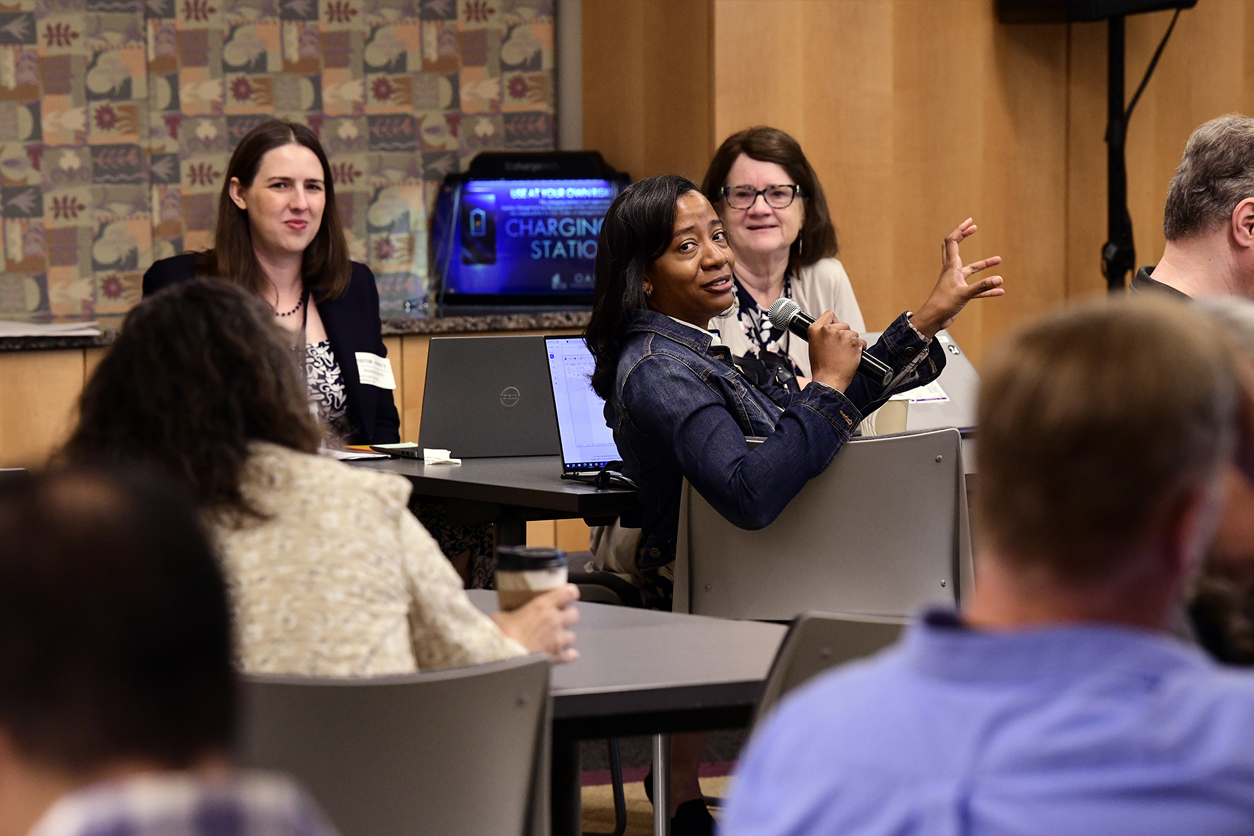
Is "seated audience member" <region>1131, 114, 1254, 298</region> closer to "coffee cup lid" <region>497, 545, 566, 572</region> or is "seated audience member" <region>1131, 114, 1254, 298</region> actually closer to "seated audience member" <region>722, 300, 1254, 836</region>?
"coffee cup lid" <region>497, 545, 566, 572</region>

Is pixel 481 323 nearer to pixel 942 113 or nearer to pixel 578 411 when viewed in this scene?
pixel 942 113

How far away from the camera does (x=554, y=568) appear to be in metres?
1.70

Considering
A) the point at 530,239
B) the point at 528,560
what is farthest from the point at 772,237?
the point at 528,560

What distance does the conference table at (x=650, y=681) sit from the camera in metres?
1.60

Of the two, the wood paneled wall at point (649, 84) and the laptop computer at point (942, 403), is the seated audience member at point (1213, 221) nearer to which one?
the laptop computer at point (942, 403)

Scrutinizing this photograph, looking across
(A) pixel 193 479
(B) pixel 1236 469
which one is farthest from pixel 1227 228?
(A) pixel 193 479

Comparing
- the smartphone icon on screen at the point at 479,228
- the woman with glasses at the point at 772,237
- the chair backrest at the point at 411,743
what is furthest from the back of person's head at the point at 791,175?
the chair backrest at the point at 411,743

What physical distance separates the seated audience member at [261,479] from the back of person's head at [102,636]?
72cm

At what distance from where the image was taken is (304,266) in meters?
3.85

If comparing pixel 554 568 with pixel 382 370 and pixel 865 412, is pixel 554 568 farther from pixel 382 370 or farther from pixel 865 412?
pixel 382 370

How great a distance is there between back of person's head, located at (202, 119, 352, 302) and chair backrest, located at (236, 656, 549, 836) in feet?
8.08

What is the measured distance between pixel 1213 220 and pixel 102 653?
95.3 inches

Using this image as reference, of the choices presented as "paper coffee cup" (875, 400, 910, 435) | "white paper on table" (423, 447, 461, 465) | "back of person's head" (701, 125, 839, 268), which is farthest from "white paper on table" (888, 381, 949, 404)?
"white paper on table" (423, 447, 461, 465)

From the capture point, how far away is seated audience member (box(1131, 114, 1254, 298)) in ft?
8.68
